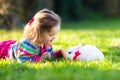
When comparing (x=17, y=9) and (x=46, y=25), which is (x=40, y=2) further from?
(x=46, y=25)

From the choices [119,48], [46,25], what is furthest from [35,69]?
[119,48]

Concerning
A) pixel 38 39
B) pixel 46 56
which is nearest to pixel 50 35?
pixel 38 39

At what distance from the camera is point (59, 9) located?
25672 mm

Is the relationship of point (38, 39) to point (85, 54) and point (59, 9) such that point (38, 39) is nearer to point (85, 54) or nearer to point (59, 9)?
point (85, 54)

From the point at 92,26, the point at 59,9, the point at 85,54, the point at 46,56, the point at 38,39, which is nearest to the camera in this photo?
the point at 38,39

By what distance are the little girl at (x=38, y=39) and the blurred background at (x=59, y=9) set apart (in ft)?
27.3

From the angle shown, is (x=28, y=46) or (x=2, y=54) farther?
(x=2, y=54)

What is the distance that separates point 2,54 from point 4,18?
34.5 feet

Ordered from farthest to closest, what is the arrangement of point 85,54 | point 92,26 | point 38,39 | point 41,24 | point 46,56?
1. point 92,26
2. point 46,56
3. point 85,54
4. point 38,39
5. point 41,24

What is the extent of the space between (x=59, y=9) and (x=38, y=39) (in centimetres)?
1913

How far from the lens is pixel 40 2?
22516 mm

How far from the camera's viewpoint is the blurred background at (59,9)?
703 inches

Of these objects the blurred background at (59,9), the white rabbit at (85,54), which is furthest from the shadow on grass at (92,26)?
the white rabbit at (85,54)

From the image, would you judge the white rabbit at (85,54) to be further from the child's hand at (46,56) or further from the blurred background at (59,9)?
the blurred background at (59,9)
